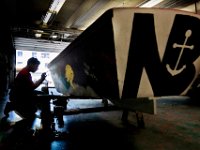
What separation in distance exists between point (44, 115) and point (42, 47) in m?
7.40

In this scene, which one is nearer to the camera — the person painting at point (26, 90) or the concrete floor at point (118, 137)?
the concrete floor at point (118, 137)

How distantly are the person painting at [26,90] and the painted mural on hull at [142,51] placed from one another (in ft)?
4.20

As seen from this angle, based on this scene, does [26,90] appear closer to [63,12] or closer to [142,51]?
[142,51]

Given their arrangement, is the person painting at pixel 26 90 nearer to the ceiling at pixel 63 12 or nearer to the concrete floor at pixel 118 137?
the concrete floor at pixel 118 137

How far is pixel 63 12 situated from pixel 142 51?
4.64 meters

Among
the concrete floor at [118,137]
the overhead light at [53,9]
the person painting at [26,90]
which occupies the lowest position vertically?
the concrete floor at [118,137]

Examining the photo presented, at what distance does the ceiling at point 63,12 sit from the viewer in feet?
16.0

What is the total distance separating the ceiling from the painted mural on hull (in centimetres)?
333

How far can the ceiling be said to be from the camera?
488cm

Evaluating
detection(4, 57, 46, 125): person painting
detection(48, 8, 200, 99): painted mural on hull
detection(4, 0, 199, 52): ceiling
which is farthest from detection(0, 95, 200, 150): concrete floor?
detection(4, 0, 199, 52): ceiling

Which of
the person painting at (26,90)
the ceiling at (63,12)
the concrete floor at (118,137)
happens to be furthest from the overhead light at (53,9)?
the concrete floor at (118,137)

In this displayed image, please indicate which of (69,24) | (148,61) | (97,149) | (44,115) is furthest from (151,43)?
(69,24)

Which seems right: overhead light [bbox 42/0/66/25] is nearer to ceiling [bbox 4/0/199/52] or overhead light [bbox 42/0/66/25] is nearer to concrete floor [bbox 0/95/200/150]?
ceiling [bbox 4/0/199/52]

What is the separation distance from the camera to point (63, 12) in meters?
5.70
